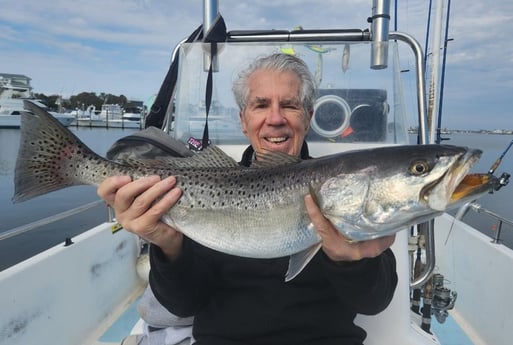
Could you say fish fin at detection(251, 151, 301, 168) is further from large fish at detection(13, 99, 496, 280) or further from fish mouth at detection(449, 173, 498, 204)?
fish mouth at detection(449, 173, 498, 204)

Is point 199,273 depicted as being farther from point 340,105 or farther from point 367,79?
point 367,79

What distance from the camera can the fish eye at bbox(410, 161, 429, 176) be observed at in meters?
1.82

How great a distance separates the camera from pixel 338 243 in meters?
2.06

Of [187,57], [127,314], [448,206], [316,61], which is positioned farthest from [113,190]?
[127,314]

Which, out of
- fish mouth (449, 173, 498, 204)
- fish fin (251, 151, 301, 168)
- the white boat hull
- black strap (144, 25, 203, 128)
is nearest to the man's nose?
fish fin (251, 151, 301, 168)

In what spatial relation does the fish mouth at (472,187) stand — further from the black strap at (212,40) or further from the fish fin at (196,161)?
the black strap at (212,40)

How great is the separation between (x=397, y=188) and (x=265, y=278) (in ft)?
3.61

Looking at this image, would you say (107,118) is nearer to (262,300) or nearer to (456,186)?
(262,300)

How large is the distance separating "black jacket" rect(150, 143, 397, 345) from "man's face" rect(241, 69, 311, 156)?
2.84ft

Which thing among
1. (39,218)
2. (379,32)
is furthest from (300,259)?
(39,218)

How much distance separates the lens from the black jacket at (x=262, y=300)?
2420mm

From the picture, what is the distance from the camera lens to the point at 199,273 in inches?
→ 100

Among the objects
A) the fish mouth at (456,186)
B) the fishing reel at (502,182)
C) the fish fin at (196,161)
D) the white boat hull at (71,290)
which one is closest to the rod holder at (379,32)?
the fishing reel at (502,182)

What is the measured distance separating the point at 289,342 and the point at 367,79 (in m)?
2.73
